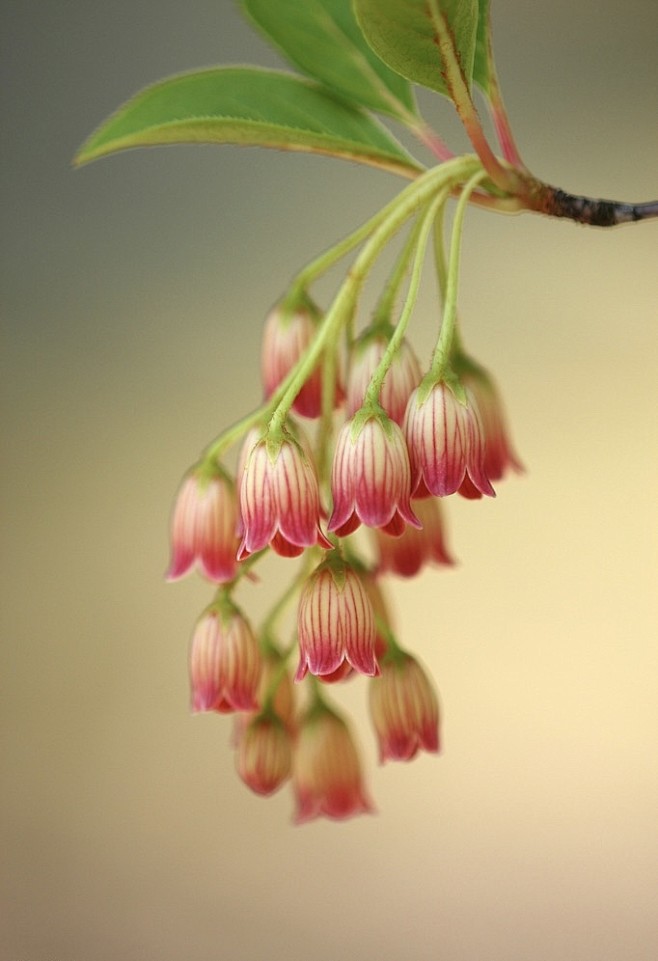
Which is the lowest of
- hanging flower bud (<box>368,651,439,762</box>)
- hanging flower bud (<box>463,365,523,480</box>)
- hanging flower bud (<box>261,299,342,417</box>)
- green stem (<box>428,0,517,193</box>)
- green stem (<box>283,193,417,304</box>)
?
hanging flower bud (<box>368,651,439,762</box>)

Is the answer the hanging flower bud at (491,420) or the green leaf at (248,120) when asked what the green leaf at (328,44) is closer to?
the green leaf at (248,120)

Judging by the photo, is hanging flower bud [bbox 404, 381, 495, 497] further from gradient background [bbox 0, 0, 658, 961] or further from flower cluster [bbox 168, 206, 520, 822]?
gradient background [bbox 0, 0, 658, 961]

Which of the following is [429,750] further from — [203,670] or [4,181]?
[4,181]

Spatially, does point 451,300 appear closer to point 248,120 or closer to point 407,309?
point 407,309

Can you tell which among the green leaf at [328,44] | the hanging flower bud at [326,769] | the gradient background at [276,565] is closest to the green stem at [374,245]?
the green leaf at [328,44]

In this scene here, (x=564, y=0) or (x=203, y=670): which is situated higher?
(x=564, y=0)

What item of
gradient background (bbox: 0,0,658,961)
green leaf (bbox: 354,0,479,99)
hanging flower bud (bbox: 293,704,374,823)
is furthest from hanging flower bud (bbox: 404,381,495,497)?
gradient background (bbox: 0,0,658,961)

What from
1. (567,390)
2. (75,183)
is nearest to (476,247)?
(567,390)

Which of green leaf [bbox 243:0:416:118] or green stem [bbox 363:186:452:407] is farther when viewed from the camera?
green leaf [bbox 243:0:416:118]
